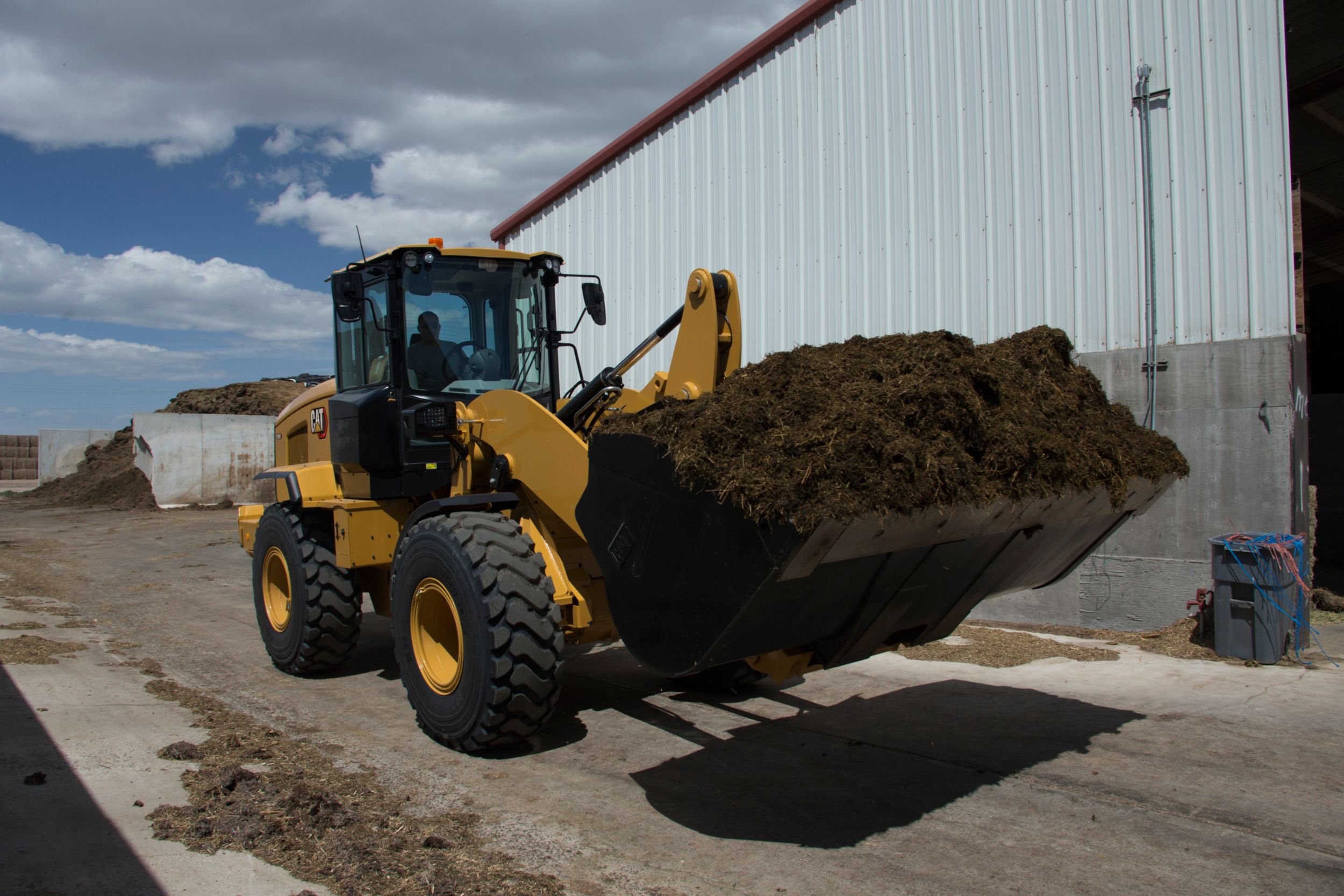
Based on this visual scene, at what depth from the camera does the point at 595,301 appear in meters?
6.07

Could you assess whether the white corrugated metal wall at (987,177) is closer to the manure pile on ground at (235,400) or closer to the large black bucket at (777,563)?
the large black bucket at (777,563)

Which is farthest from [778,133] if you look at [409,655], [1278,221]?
[409,655]

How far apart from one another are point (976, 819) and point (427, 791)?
7.96 ft

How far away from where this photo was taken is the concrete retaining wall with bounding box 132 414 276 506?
24031mm

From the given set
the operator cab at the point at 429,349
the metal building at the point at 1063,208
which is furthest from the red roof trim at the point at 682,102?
the operator cab at the point at 429,349

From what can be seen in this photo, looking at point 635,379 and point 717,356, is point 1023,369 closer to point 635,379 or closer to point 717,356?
point 717,356

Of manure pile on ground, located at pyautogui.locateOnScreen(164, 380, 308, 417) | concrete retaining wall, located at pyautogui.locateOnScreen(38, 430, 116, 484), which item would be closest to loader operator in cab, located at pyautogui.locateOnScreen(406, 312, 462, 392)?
manure pile on ground, located at pyautogui.locateOnScreen(164, 380, 308, 417)

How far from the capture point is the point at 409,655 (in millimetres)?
4980

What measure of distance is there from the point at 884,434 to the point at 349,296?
3.83 m

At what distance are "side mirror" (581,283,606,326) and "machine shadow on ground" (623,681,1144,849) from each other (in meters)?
2.57

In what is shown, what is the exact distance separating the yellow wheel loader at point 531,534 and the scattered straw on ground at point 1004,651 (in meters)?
2.01

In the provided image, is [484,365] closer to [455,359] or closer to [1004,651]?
[455,359]

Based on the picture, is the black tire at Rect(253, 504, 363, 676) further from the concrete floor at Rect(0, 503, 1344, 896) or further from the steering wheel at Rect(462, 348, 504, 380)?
the steering wheel at Rect(462, 348, 504, 380)

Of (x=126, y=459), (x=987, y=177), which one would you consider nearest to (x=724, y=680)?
(x=987, y=177)
